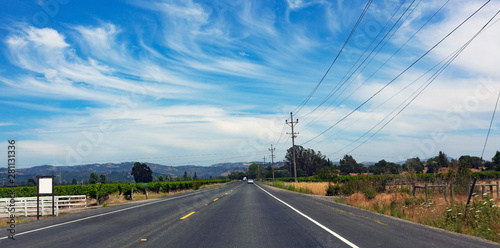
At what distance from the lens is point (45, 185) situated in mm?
18797

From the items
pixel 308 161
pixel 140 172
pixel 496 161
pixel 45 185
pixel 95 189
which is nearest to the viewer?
pixel 45 185

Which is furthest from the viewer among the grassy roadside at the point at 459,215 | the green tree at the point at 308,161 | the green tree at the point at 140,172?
the green tree at the point at 308,161

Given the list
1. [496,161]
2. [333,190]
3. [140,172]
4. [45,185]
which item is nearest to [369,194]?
[333,190]

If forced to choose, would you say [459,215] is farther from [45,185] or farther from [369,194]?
[45,185]

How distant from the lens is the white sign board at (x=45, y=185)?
18.6 m

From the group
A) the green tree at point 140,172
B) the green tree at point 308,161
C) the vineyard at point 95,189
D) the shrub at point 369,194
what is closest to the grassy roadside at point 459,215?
the shrub at point 369,194

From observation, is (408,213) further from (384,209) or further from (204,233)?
(204,233)

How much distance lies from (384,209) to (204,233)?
11.2m

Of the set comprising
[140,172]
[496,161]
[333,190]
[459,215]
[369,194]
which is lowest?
[140,172]

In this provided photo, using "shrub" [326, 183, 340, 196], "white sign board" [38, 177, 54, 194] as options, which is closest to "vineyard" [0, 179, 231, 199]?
"white sign board" [38, 177, 54, 194]

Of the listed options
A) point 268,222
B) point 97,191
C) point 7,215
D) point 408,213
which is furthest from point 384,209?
point 97,191

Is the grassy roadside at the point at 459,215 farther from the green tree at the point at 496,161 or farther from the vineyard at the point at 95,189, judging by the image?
the green tree at the point at 496,161

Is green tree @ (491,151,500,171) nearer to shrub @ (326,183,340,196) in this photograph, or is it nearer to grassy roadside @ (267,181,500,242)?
shrub @ (326,183,340,196)

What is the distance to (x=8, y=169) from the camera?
1426cm
